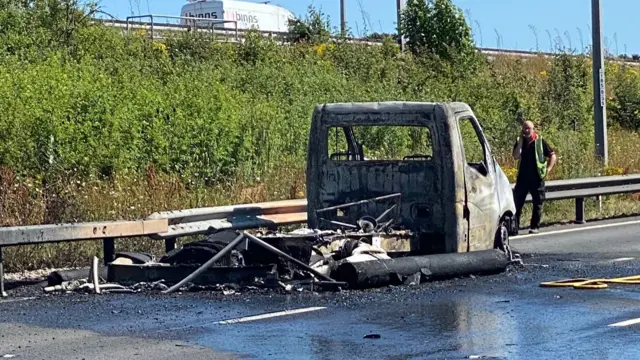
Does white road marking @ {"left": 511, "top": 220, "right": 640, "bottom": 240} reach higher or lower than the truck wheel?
lower

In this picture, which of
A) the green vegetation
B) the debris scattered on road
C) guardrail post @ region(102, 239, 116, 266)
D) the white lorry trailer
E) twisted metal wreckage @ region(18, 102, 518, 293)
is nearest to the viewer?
the debris scattered on road

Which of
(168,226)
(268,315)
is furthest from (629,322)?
(168,226)

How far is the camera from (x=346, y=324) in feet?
29.2

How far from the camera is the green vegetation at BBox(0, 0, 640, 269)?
53.0 ft

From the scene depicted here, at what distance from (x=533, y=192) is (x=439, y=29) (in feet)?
54.8

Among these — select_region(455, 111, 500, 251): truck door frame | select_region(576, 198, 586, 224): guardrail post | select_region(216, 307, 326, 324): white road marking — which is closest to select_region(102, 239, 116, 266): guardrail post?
select_region(216, 307, 326, 324): white road marking

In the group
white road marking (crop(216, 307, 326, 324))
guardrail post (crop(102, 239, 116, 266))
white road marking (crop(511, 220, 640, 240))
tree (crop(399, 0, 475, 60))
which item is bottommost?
white road marking (crop(511, 220, 640, 240))

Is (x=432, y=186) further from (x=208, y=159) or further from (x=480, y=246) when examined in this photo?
(x=208, y=159)

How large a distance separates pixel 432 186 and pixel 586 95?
73.7ft

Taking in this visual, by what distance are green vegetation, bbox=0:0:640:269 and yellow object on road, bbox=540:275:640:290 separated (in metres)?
5.36

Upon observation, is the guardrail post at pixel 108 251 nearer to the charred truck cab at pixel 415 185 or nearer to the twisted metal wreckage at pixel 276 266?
the twisted metal wreckage at pixel 276 266

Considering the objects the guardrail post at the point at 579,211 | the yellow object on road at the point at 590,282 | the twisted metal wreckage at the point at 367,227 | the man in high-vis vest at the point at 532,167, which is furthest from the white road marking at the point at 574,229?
the yellow object on road at the point at 590,282

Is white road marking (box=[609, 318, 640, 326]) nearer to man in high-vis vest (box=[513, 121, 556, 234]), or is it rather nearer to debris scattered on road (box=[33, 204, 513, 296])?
debris scattered on road (box=[33, 204, 513, 296])

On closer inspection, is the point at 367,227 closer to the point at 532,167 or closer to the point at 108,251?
the point at 108,251
